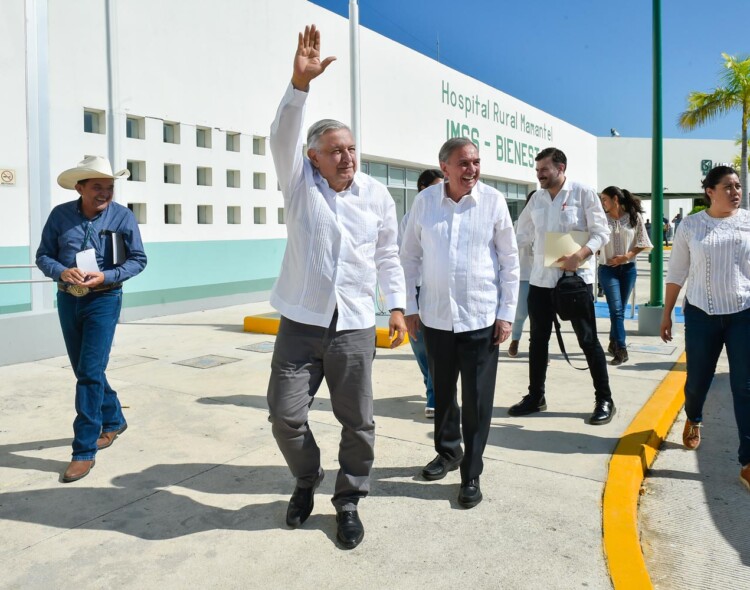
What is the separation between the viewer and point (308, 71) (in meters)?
2.76

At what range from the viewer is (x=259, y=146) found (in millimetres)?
12086

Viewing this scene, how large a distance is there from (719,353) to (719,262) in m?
0.56

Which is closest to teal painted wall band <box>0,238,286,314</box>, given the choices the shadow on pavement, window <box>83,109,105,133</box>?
window <box>83,109,105,133</box>

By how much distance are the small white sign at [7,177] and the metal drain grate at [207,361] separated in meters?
3.34

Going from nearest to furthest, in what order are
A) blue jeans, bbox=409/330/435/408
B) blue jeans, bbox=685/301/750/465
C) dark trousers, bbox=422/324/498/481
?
dark trousers, bbox=422/324/498/481 → blue jeans, bbox=685/301/750/465 → blue jeans, bbox=409/330/435/408

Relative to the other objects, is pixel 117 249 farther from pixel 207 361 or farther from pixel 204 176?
pixel 204 176

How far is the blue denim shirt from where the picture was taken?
13.0 feet

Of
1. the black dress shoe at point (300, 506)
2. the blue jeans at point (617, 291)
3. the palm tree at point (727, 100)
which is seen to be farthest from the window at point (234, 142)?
the palm tree at point (727, 100)

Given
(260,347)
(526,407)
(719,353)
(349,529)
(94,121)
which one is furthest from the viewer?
(94,121)

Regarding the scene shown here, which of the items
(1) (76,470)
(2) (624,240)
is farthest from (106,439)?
(2) (624,240)

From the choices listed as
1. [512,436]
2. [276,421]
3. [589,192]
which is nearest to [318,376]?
[276,421]

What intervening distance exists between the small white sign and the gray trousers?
6.44m

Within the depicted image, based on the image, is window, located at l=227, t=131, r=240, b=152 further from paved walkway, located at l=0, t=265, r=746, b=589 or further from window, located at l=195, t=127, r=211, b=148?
paved walkway, located at l=0, t=265, r=746, b=589

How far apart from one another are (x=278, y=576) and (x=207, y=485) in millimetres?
1071
